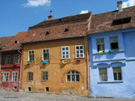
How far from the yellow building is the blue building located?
0.94 m

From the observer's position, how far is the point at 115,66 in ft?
48.3

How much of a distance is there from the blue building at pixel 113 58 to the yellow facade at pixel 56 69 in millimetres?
1047

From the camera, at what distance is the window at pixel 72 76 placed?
53.1ft

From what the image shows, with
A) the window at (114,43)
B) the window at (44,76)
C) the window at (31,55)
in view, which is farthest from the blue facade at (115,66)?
the window at (31,55)

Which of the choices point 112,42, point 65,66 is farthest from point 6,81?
point 112,42

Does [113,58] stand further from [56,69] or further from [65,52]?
[56,69]

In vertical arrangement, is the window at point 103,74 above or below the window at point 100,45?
below

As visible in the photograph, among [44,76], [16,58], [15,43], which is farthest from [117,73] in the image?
[15,43]

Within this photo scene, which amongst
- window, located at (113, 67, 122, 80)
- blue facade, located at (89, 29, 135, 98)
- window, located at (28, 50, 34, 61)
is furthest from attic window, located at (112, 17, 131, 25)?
window, located at (28, 50, 34, 61)

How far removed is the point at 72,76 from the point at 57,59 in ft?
8.48

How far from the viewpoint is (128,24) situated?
49.1 feet

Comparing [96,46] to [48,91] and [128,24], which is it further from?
[48,91]

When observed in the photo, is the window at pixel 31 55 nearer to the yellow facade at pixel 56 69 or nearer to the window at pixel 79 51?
the yellow facade at pixel 56 69

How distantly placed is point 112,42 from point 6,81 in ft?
46.7
